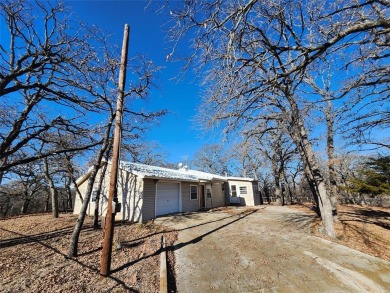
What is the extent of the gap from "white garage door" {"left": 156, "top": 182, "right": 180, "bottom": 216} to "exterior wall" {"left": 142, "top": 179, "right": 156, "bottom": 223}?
17.9 inches

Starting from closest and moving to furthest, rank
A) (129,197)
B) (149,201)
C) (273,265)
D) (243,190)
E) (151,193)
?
(273,265)
(149,201)
(151,193)
(129,197)
(243,190)

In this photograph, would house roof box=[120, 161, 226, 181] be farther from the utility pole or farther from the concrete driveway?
the utility pole

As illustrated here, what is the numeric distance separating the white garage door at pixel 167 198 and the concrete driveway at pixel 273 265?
17.3 feet

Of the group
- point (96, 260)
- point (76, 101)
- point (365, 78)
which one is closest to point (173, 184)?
point (96, 260)

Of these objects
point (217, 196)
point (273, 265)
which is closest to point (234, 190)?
point (217, 196)

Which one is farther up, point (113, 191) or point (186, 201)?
point (113, 191)

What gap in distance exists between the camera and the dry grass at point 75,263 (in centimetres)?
460

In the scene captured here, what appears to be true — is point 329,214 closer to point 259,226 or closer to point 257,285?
point 259,226

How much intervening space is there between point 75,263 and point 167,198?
8.58m

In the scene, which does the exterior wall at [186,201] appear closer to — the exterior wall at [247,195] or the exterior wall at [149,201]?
the exterior wall at [149,201]

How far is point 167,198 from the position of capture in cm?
1423

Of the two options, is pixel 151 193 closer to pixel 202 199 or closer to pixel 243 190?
pixel 202 199

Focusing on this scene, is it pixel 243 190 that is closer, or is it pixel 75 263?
pixel 75 263

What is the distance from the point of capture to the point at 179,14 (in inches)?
159
